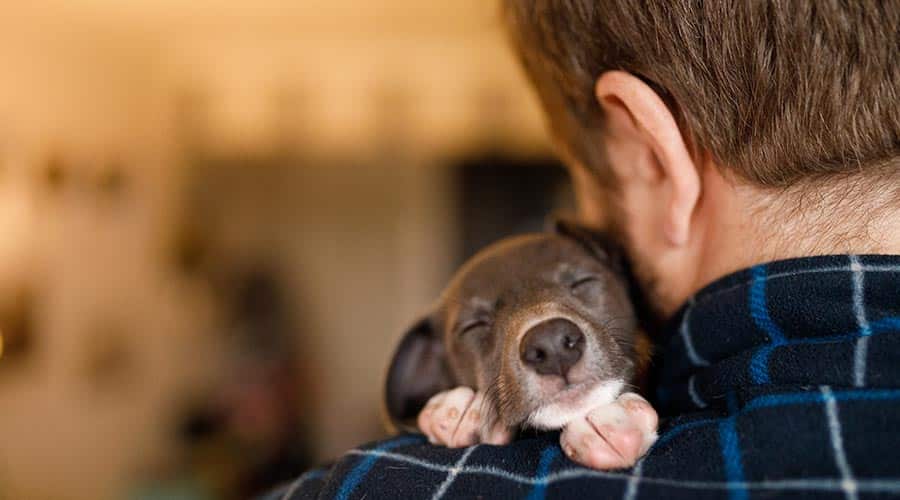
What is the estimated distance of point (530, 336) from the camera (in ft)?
3.48

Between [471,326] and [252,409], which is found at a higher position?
[471,326]

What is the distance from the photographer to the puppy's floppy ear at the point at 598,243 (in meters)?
1.36

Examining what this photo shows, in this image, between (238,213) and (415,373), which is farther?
(238,213)

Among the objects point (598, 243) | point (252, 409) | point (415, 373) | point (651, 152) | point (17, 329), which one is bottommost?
point (252, 409)

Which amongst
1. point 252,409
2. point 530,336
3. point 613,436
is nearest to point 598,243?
point 530,336

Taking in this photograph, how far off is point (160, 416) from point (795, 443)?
5542mm

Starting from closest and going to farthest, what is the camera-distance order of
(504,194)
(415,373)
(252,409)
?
(415,373) → (252,409) → (504,194)

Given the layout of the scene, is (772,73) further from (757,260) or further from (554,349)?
(554,349)

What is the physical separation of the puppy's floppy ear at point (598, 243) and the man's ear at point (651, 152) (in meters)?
0.18

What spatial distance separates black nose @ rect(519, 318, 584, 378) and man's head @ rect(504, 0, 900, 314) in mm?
182

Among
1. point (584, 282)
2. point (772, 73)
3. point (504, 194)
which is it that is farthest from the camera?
point (504, 194)

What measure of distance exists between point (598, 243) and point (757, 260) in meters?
0.50

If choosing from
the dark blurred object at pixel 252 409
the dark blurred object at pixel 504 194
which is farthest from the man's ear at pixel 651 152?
the dark blurred object at pixel 504 194

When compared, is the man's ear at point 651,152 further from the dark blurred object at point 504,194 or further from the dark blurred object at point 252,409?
the dark blurred object at point 504,194
